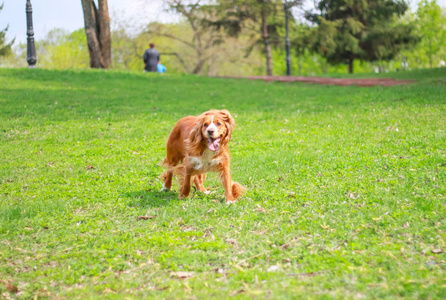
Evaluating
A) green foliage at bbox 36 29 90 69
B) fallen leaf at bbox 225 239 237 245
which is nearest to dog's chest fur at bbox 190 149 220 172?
fallen leaf at bbox 225 239 237 245

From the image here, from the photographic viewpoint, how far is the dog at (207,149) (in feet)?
21.1

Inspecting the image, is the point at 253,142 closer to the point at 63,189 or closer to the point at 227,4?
the point at 63,189

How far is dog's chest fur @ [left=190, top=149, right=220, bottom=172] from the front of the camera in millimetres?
6707

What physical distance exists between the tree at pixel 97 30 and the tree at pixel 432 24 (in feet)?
132

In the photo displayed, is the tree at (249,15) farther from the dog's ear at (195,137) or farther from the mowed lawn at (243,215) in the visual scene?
the dog's ear at (195,137)

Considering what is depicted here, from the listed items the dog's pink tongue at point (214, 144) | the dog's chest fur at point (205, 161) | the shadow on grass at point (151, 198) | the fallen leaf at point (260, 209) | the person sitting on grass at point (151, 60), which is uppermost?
the person sitting on grass at point (151, 60)

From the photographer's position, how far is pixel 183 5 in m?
47.2

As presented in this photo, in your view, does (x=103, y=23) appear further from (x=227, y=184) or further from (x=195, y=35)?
(x=195, y=35)

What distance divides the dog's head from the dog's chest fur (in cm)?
Result: 18

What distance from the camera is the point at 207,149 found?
6.70 metres

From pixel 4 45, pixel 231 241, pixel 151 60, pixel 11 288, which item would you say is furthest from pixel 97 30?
pixel 4 45

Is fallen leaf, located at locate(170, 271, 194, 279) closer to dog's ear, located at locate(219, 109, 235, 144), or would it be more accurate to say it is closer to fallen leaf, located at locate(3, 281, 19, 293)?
fallen leaf, located at locate(3, 281, 19, 293)

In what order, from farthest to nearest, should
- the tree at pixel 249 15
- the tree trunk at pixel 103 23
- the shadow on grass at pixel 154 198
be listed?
the tree at pixel 249 15 < the tree trunk at pixel 103 23 < the shadow on grass at pixel 154 198

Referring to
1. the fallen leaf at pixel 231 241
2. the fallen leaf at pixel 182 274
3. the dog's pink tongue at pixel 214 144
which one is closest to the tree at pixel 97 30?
the dog's pink tongue at pixel 214 144
